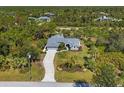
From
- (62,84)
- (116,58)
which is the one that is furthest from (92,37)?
(62,84)

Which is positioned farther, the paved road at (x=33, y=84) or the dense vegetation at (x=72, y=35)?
the dense vegetation at (x=72, y=35)

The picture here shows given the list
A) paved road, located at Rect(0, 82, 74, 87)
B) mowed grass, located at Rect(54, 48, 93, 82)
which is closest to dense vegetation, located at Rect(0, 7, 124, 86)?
mowed grass, located at Rect(54, 48, 93, 82)

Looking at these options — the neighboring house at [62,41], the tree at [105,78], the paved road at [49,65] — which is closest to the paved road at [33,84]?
the paved road at [49,65]

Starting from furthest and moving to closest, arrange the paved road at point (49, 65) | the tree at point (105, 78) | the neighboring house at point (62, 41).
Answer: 1. the neighboring house at point (62, 41)
2. the paved road at point (49, 65)
3. the tree at point (105, 78)

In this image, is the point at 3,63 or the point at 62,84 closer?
the point at 62,84

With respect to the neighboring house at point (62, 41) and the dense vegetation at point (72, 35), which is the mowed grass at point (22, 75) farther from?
the neighboring house at point (62, 41)
